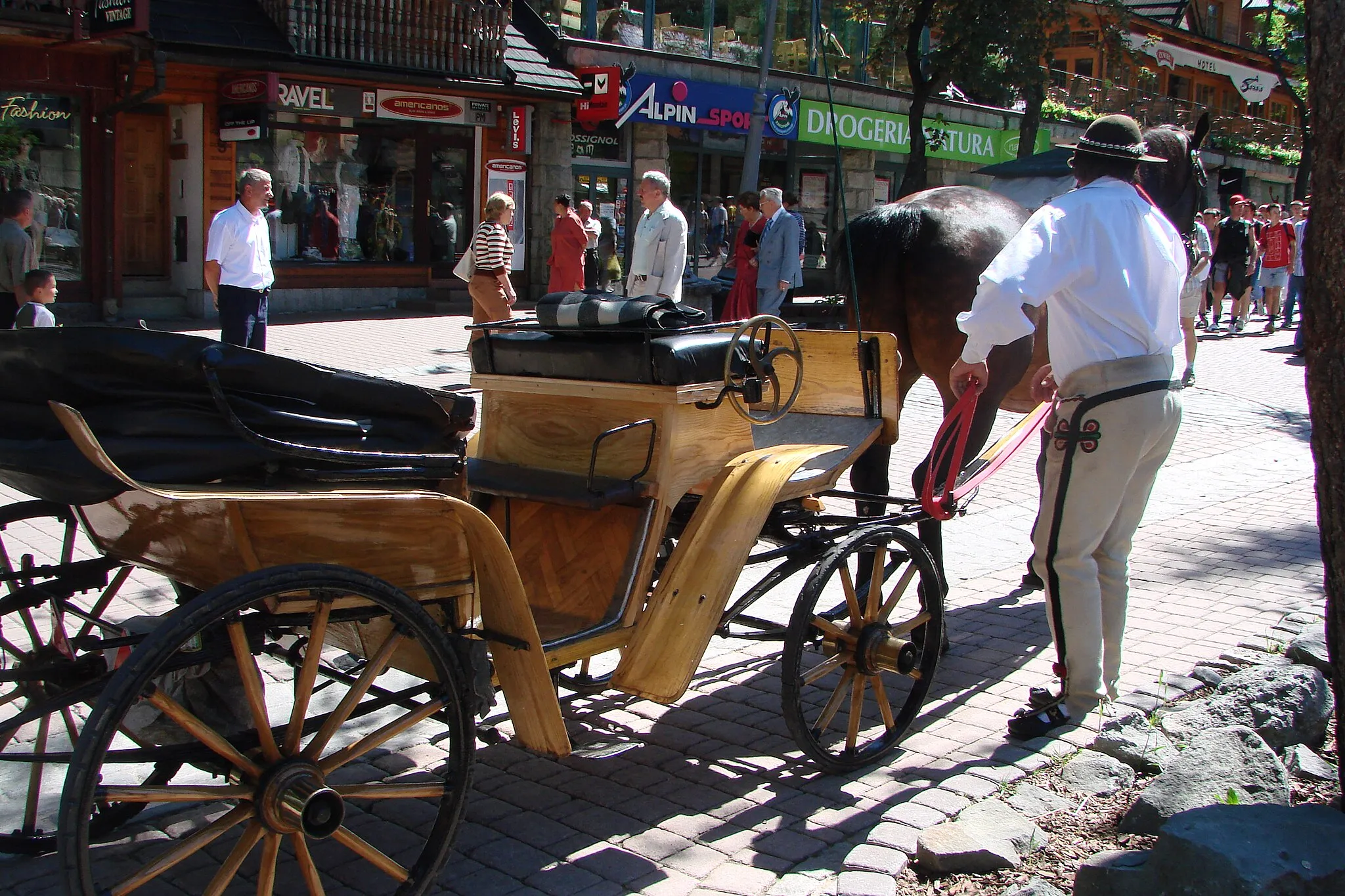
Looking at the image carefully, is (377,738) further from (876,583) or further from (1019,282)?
(1019,282)

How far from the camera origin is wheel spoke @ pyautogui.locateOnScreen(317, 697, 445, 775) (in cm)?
289

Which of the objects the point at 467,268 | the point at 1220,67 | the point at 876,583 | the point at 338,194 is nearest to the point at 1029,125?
the point at 338,194

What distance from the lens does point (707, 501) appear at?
386cm

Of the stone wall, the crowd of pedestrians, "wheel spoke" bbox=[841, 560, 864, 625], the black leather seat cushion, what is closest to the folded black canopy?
the black leather seat cushion

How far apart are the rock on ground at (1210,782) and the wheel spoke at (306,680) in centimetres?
227

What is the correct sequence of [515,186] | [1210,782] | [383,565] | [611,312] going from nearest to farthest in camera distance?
[383,565], [1210,782], [611,312], [515,186]

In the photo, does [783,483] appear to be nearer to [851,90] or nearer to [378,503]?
[378,503]

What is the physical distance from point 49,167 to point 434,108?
5.47 m

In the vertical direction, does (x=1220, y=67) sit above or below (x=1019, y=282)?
above

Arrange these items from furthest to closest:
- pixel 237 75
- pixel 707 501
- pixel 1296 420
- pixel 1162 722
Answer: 1. pixel 237 75
2. pixel 1296 420
3. pixel 1162 722
4. pixel 707 501

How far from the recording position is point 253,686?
2.73 m

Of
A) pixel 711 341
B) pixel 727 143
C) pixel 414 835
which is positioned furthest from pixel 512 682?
pixel 727 143

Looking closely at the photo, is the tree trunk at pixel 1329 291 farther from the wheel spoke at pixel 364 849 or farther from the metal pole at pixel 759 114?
the metal pole at pixel 759 114

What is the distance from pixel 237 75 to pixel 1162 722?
15.1 m
